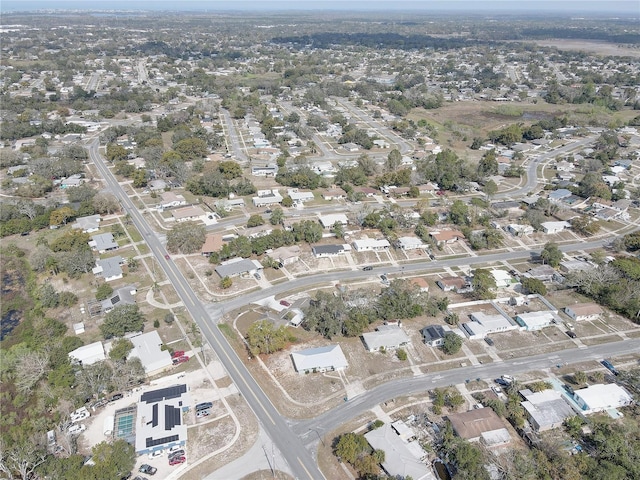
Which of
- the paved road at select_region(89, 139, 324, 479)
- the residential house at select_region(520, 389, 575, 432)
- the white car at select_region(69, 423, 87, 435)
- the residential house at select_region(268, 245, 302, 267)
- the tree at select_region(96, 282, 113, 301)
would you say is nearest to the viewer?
the paved road at select_region(89, 139, 324, 479)

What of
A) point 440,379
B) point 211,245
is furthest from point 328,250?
point 440,379

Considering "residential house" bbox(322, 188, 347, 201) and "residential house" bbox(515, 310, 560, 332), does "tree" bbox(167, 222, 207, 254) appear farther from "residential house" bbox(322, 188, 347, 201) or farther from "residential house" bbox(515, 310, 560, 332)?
"residential house" bbox(515, 310, 560, 332)

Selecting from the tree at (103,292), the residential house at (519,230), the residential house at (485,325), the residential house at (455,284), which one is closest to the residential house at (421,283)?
the residential house at (455,284)

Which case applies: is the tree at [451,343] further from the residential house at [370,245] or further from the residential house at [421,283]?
the residential house at [370,245]

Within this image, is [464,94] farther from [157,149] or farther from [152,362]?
[152,362]

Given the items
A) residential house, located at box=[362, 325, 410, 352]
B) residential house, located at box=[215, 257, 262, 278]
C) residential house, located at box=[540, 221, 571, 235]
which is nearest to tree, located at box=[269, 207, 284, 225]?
residential house, located at box=[215, 257, 262, 278]

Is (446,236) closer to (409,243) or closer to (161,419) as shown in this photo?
(409,243)
